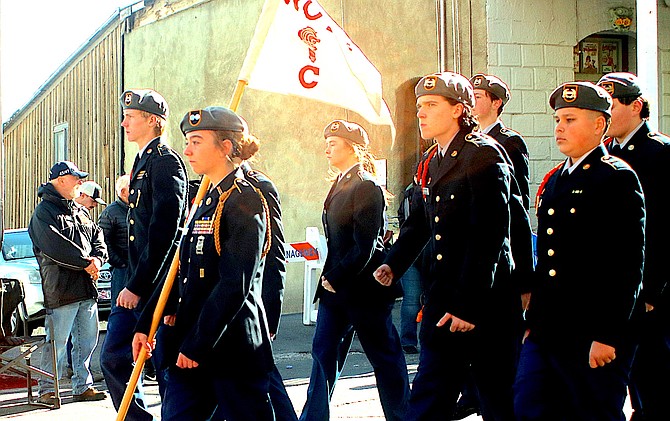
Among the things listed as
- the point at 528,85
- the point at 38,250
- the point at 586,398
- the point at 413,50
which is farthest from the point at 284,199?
the point at 586,398

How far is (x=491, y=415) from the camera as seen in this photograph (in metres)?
4.84

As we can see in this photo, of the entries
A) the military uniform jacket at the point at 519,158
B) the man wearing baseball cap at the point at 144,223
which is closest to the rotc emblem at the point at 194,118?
the man wearing baseball cap at the point at 144,223

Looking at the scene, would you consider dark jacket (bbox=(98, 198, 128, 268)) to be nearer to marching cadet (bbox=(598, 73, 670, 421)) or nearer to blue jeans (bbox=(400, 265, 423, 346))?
blue jeans (bbox=(400, 265, 423, 346))

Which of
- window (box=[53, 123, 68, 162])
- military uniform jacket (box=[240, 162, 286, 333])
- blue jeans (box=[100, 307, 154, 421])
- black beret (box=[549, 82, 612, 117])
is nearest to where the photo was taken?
black beret (box=[549, 82, 612, 117])

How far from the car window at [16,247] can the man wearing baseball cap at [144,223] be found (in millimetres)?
6870

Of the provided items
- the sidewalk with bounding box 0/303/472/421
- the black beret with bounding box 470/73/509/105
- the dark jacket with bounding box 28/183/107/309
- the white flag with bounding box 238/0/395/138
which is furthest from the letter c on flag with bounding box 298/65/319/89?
the dark jacket with bounding box 28/183/107/309

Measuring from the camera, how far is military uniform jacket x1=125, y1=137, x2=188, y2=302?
216 inches

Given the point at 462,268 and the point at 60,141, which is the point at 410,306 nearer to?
the point at 462,268

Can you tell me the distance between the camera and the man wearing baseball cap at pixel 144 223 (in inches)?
216

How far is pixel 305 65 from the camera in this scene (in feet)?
18.3

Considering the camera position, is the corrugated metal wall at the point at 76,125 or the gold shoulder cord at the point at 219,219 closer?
the gold shoulder cord at the point at 219,219

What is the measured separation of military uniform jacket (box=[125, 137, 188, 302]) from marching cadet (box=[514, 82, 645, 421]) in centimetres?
201

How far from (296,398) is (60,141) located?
15.9 meters

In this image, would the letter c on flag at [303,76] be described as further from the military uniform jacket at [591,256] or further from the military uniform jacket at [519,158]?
the military uniform jacket at [591,256]
